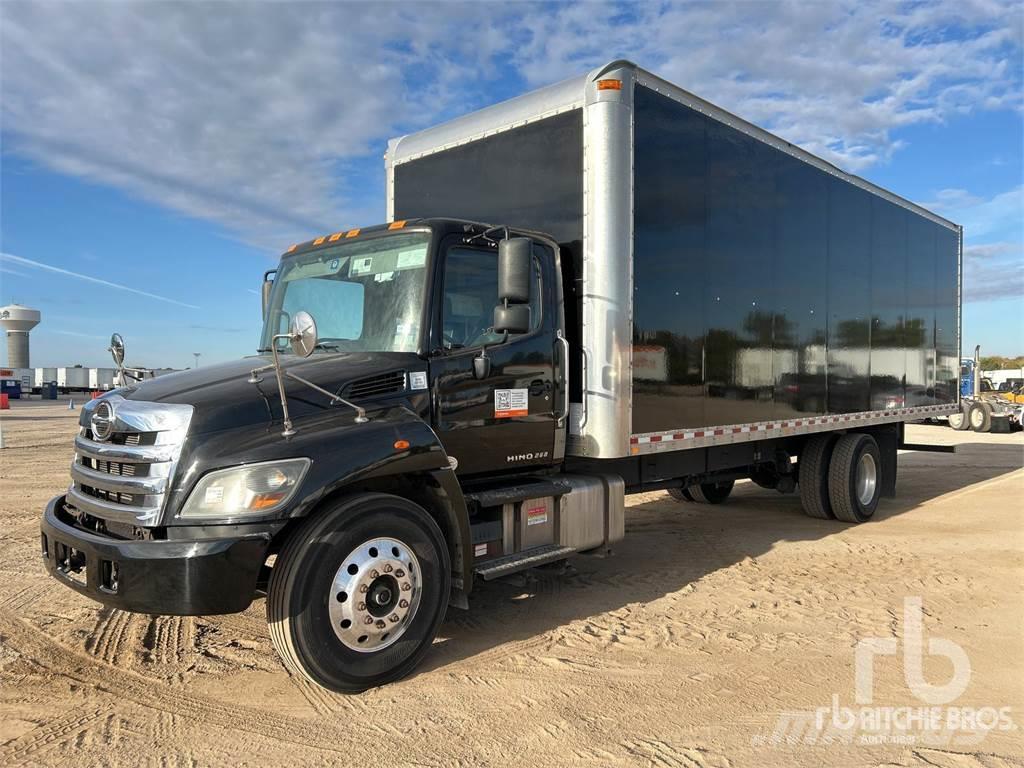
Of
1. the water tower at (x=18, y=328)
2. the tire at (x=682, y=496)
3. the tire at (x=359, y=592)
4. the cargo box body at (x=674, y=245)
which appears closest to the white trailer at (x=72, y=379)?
the water tower at (x=18, y=328)

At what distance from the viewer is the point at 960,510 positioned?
368 inches

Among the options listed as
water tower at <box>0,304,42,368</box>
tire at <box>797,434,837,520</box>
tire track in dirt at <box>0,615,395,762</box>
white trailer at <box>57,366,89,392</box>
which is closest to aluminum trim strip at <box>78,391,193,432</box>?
tire track in dirt at <box>0,615,395,762</box>

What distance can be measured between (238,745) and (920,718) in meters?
3.24

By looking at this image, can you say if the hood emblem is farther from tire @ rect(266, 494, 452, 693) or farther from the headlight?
tire @ rect(266, 494, 452, 693)

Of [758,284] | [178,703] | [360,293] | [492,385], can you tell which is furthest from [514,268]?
[758,284]

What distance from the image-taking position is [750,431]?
6.82 meters

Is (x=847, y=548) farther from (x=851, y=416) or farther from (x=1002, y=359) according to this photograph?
(x=1002, y=359)

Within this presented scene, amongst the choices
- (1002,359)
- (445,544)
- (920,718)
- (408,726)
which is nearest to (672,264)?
(445,544)

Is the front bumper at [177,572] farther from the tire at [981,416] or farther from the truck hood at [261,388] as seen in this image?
the tire at [981,416]

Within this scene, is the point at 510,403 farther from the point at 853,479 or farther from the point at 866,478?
the point at 866,478

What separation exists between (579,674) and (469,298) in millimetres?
2350

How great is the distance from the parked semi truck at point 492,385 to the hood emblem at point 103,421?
46 mm

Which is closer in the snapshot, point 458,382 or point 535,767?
point 535,767

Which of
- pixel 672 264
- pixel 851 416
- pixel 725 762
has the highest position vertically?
pixel 672 264
